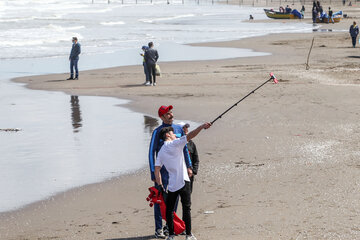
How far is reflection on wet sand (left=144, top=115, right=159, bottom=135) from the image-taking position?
47.9 feet

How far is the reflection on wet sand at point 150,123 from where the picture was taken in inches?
574

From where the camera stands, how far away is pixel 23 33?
51562 millimetres

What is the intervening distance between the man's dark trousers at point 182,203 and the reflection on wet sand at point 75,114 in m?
7.45

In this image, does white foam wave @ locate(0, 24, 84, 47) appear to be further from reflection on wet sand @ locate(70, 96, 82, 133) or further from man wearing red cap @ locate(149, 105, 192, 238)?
man wearing red cap @ locate(149, 105, 192, 238)

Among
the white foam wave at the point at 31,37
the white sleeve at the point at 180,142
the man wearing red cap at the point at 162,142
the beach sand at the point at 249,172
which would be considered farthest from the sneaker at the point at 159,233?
the white foam wave at the point at 31,37

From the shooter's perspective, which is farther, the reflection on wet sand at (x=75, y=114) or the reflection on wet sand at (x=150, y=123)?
the reflection on wet sand at (x=75, y=114)

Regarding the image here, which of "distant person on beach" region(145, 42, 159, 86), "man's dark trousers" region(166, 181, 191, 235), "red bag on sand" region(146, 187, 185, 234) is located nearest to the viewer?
"man's dark trousers" region(166, 181, 191, 235)

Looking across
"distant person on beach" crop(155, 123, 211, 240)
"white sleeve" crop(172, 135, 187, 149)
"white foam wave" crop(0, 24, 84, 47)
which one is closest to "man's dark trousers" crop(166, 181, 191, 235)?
"distant person on beach" crop(155, 123, 211, 240)

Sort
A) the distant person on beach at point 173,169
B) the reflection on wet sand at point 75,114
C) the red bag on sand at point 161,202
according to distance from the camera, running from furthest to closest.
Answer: the reflection on wet sand at point 75,114
the red bag on sand at point 161,202
the distant person on beach at point 173,169

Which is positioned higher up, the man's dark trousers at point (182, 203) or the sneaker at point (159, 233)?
the man's dark trousers at point (182, 203)

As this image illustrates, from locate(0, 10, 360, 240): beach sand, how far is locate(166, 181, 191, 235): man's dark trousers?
0.45 meters

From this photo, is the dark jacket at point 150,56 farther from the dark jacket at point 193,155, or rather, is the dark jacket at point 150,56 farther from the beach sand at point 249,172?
the dark jacket at point 193,155

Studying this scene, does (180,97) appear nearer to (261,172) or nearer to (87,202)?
(261,172)

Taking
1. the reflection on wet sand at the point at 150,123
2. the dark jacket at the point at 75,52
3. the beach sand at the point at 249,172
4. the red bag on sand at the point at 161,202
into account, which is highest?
the dark jacket at the point at 75,52
